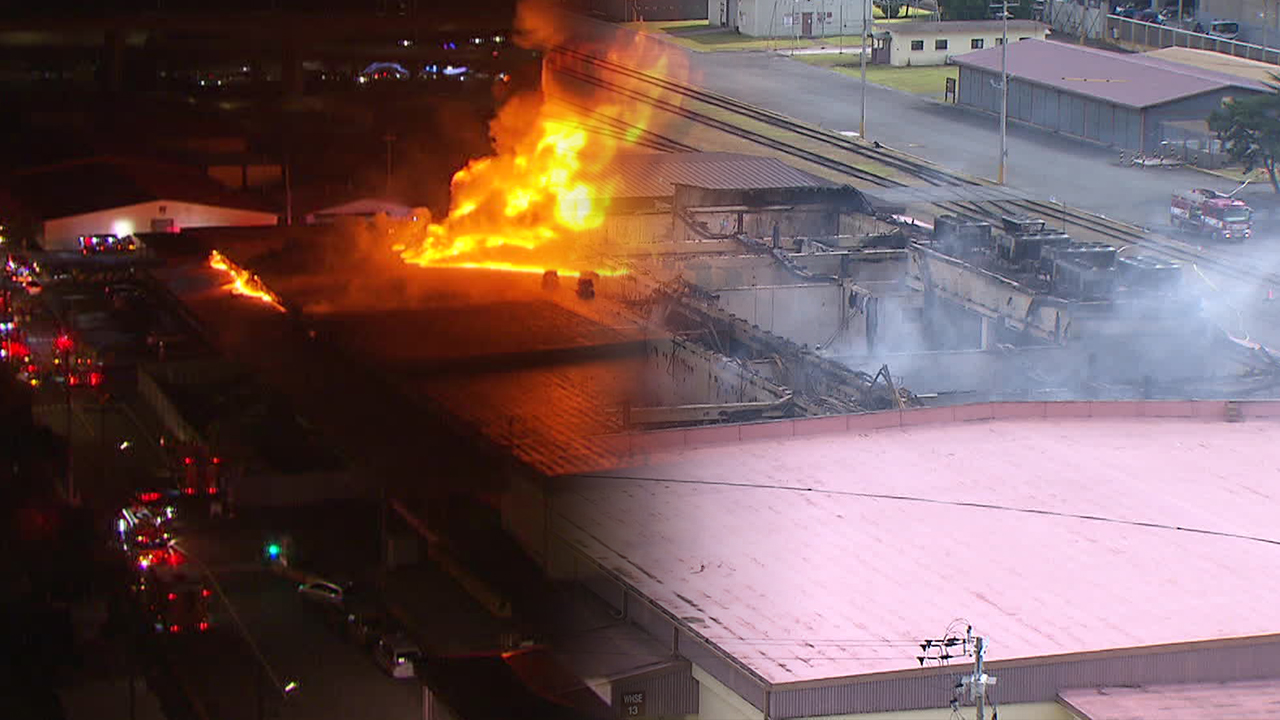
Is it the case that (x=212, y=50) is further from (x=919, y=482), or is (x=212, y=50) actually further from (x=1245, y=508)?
(x=1245, y=508)

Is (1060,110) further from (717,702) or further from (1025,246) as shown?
(717,702)

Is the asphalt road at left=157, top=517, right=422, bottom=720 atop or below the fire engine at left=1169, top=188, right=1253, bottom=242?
atop

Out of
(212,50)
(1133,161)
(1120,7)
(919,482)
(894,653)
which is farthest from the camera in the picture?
(1120,7)

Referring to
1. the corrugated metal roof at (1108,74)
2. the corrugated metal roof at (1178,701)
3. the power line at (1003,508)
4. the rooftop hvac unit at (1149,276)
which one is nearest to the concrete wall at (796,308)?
the rooftop hvac unit at (1149,276)

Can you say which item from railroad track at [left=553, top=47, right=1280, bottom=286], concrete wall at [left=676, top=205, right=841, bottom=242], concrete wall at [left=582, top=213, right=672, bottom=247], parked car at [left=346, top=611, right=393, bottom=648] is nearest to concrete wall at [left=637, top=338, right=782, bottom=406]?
parked car at [left=346, top=611, right=393, bottom=648]

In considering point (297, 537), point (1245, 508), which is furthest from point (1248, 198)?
point (297, 537)

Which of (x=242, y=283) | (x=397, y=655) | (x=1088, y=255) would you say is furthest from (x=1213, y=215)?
(x=242, y=283)

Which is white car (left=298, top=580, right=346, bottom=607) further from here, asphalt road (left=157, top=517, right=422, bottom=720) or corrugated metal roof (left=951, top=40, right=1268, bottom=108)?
corrugated metal roof (left=951, top=40, right=1268, bottom=108)
